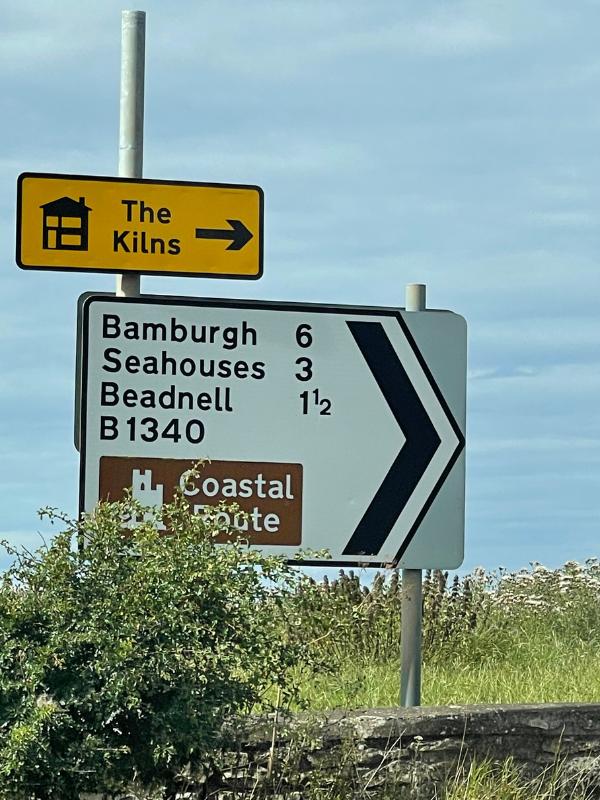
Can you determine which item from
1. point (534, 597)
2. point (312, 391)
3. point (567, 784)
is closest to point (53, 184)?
point (312, 391)

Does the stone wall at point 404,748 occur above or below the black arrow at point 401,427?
below

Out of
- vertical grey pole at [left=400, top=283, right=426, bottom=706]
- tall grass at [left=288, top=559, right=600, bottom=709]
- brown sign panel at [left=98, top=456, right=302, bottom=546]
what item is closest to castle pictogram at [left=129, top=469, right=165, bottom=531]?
brown sign panel at [left=98, top=456, right=302, bottom=546]

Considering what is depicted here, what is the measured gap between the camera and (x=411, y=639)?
7.15m

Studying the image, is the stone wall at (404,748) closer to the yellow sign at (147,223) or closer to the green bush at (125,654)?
the green bush at (125,654)

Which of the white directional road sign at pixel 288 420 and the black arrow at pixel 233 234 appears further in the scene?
the black arrow at pixel 233 234

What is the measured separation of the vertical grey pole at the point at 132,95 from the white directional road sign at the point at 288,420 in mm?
613

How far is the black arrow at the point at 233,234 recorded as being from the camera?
721 centimetres

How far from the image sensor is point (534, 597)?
12688 mm

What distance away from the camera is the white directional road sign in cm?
687

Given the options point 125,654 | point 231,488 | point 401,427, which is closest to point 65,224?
point 231,488

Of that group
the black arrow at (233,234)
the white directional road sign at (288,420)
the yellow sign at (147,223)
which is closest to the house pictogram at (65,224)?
the yellow sign at (147,223)

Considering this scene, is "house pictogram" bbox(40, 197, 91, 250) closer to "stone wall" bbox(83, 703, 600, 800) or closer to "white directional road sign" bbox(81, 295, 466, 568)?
"white directional road sign" bbox(81, 295, 466, 568)

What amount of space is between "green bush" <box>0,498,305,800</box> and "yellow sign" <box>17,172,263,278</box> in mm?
1906

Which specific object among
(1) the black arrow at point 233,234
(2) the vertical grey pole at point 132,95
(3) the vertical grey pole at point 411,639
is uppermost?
(2) the vertical grey pole at point 132,95
